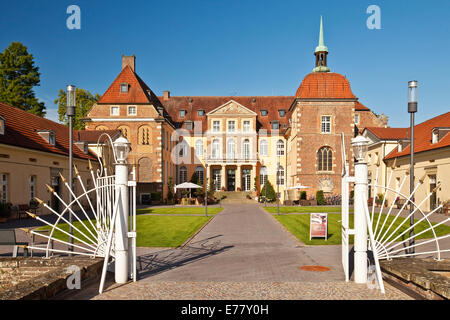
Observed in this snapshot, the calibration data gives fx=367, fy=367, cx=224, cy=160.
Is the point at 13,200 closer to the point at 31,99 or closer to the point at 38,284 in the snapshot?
the point at 38,284

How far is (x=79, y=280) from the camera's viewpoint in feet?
23.3

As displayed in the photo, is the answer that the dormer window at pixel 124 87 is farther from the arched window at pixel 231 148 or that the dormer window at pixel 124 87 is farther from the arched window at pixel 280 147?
the arched window at pixel 280 147

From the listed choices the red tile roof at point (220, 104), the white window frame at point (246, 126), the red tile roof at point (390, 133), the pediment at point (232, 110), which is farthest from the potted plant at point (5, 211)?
the white window frame at point (246, 126)

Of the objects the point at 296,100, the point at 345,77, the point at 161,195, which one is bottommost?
the point at 161,195

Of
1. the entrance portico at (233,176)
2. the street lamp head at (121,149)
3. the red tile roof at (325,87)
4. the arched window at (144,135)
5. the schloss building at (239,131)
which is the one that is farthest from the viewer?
the entrance portico at (233,176)

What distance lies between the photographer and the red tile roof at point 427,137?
83.1 feet

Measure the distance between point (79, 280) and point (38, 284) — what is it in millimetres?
1035

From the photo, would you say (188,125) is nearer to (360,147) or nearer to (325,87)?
(325,87)

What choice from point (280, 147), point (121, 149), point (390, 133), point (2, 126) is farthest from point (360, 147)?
point (280, 147)

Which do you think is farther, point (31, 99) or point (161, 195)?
point (31, 99)

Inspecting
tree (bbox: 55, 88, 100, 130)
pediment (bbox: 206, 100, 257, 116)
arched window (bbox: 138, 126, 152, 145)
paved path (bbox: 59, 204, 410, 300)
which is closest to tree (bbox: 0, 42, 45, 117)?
tree (bbox: 55, 88, 100, 130)

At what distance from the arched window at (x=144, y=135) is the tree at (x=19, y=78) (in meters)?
13.8
